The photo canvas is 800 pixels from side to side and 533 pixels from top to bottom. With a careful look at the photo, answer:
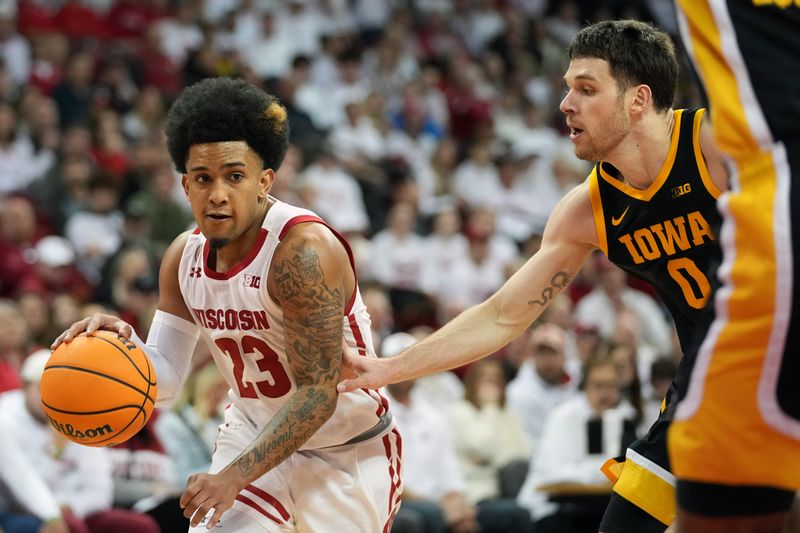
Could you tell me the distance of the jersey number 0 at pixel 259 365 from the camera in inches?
158

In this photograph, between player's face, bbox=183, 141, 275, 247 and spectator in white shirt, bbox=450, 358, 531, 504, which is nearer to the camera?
player's face, bbox=183, 141, 275, 247

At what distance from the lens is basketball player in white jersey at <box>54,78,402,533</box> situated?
3828 mm

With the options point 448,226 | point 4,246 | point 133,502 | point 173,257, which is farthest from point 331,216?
point 173,257

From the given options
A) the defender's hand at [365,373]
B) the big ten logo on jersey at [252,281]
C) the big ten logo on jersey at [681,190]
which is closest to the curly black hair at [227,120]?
the big ten logo on jersey at [252,281]

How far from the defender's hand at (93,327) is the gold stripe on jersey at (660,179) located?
1.85m

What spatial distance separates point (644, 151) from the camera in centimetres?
402

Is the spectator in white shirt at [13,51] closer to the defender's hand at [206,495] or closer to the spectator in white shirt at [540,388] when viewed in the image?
the spectator in white shirt at [540,388]

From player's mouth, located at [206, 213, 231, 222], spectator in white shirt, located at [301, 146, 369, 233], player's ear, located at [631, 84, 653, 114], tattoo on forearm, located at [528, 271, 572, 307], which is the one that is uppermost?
spectator in white shirt, located at [301, 146, 369, 233]

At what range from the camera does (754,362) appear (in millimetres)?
2514

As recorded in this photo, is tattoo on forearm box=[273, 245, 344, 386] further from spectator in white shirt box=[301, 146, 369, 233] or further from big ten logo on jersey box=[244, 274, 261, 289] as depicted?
spectator in white shirt box=[301, 146, 369, 233]

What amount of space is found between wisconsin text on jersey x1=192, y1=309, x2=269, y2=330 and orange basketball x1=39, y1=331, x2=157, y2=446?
301 millimetres

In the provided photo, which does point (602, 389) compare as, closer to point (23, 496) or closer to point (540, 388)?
point (540, 388)

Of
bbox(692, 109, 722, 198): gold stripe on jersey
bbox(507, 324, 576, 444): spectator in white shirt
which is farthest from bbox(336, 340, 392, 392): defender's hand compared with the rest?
bbox(507, 324, 576, 444): spectator in white shirt

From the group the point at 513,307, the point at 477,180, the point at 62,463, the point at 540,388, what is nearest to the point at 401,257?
the point at 477,180
